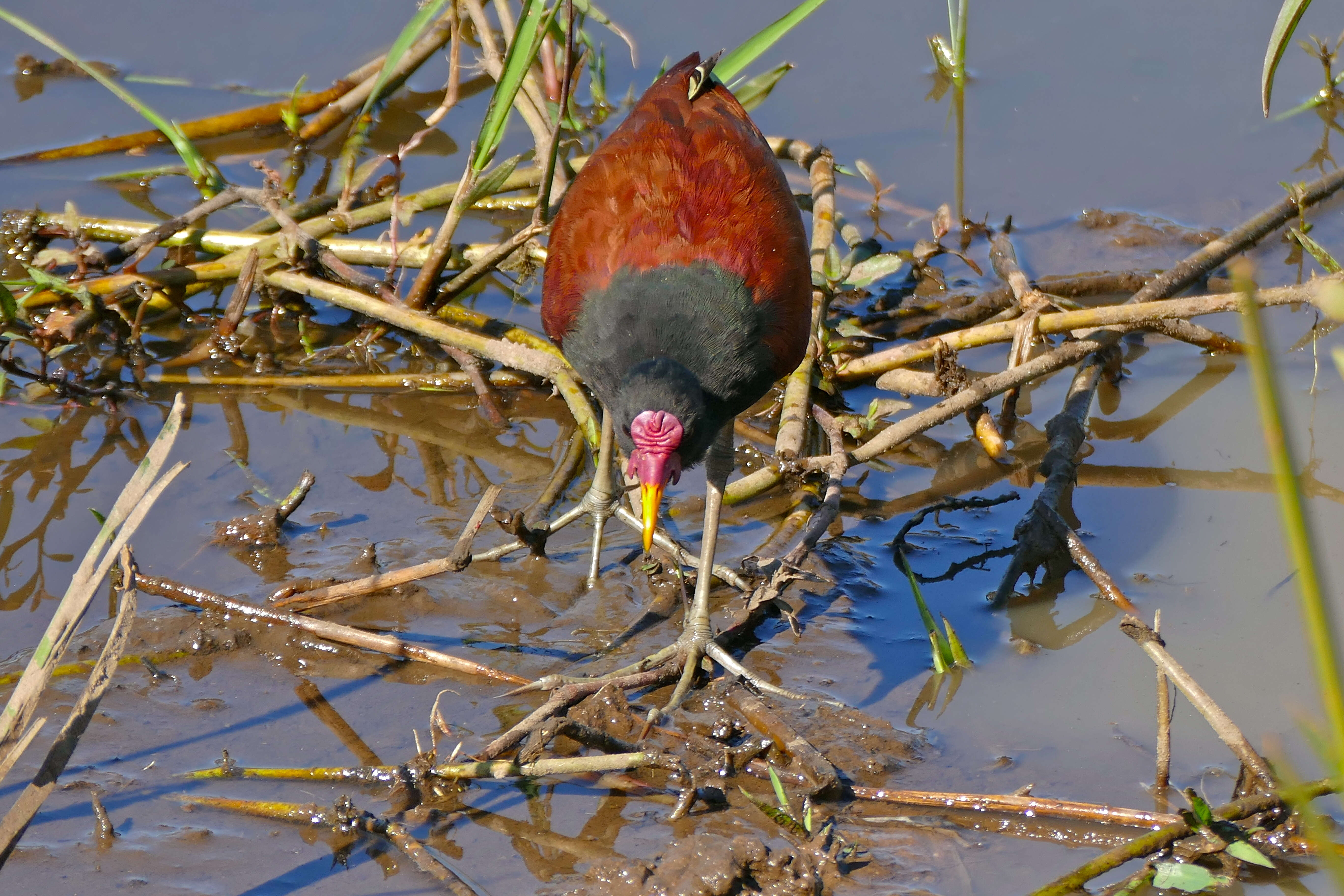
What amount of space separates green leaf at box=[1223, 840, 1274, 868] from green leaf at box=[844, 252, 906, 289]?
2.41 m

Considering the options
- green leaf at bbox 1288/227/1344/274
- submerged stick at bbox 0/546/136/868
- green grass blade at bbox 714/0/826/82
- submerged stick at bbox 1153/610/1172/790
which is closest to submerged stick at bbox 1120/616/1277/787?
submerged stick at bbox 1153/610/1172/790

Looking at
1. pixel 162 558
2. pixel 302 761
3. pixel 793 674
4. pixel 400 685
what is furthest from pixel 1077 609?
pixel 162 558

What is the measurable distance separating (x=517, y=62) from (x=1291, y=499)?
346 centimetres

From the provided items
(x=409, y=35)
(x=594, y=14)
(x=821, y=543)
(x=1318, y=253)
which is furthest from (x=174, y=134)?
(x=1318, y=253)

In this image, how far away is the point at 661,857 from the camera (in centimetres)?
245

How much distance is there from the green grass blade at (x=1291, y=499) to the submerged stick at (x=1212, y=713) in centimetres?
186

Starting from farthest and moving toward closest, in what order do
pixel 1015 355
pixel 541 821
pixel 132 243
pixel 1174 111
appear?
1. pixel 1174 111
2. pixel 132 243
3. pixel 1015 355
4. pixel 541 821

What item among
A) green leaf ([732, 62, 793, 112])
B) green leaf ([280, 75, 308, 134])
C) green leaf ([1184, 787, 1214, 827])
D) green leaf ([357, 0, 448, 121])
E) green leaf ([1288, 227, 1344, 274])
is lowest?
green leaf ([1184, 787, 1214, 827])

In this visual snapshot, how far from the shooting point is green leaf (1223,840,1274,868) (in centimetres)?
234

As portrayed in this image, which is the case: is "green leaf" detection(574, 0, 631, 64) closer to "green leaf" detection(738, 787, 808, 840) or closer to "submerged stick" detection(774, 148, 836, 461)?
"submerged stick" detection(774, 148, 836, 461)

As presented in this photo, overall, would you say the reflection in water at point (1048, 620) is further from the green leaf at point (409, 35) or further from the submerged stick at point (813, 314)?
the green leaf at point (409, 35)

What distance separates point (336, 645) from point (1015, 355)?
8.01 ft

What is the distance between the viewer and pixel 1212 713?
253 centimetres

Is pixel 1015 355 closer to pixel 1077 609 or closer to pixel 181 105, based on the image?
pixel 1077 609
